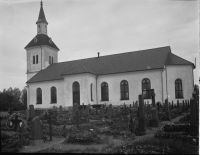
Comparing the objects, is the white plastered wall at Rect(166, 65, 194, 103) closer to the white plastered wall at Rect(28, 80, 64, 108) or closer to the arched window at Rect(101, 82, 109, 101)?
the arched window at Rect(101, 82, 109, 101)

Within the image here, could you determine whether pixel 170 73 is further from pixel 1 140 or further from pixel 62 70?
pixel 1 140

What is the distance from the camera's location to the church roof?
25.4 m

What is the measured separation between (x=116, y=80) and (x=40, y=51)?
13.5 metres

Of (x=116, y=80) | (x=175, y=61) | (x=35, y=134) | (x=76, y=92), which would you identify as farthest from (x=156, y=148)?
(x=76, y=92)

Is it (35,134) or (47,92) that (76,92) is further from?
(35,134)

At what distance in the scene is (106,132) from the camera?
33.6ft

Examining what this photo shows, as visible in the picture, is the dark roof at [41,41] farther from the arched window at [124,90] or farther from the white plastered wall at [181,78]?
the white plastered wall at [181,78]

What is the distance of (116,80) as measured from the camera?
2692 centimetres

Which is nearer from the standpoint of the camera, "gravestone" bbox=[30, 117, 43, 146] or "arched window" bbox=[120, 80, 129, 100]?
"gravestone" bbox=[30, 117, 43, 146]

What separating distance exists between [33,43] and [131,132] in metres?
27.8

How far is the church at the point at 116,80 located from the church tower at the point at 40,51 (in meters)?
1.47

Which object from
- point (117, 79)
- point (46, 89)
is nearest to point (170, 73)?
point (117, 79)

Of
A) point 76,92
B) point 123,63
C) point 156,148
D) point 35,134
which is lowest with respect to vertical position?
point 156,148

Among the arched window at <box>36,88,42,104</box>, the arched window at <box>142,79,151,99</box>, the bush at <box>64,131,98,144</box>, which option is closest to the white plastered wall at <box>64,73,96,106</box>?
the arched window at <box>36,88,42,104</box>
